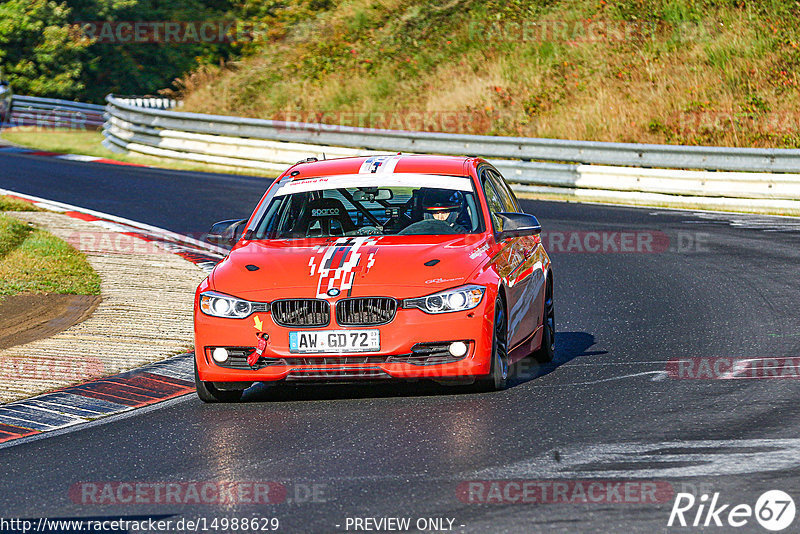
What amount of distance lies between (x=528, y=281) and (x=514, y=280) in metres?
0.44

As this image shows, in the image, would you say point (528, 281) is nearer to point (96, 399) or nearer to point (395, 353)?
point (395, 353)

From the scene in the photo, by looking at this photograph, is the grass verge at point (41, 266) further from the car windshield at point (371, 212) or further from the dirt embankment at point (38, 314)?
the car windshield at point (371, 212)

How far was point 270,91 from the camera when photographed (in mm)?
33969

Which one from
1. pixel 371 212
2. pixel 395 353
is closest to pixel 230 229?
pixel 371 212

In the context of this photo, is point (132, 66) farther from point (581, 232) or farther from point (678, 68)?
point (581, 232)

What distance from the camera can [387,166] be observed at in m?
9.84

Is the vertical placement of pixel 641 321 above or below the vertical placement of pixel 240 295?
below

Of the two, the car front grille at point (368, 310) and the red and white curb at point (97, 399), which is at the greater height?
the car front grille at point (368, 310)

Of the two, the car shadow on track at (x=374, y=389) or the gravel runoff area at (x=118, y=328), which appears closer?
the car shadow on track at (x=374, y=389)

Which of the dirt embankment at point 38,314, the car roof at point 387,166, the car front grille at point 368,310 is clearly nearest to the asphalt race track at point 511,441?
the car front grille at point 368,310

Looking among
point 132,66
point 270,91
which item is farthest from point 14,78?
point 270,91

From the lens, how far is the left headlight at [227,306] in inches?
323

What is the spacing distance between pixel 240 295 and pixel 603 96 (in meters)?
20.9

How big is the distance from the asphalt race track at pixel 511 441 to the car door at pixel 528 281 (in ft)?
1.24
